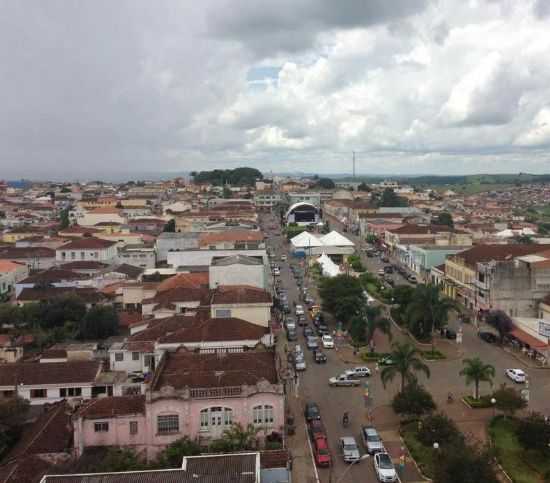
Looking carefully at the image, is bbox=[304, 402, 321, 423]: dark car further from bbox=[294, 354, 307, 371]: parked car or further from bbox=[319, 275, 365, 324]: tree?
bbox=[319, 275, 365, 324]: tree

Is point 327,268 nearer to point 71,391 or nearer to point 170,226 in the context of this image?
point 170,226

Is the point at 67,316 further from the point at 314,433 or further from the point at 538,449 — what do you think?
the point at 538,449

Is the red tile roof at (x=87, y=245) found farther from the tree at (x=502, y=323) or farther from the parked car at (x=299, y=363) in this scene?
the tree at (x=502, y=323)

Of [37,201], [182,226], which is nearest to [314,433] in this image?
[182,226]

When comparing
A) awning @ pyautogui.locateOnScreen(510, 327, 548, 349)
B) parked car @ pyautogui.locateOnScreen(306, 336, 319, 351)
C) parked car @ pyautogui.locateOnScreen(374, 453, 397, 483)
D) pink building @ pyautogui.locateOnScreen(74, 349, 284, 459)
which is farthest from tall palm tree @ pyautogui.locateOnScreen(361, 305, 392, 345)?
parked car @ pyautogui.locateOnScreen(374, 453, 397, 483)

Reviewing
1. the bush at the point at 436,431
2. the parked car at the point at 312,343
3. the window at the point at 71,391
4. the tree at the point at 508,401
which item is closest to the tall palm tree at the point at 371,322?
the parked car at the point at 312,343

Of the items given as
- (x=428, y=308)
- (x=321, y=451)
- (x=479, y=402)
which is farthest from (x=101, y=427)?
(x=428, y=308)
